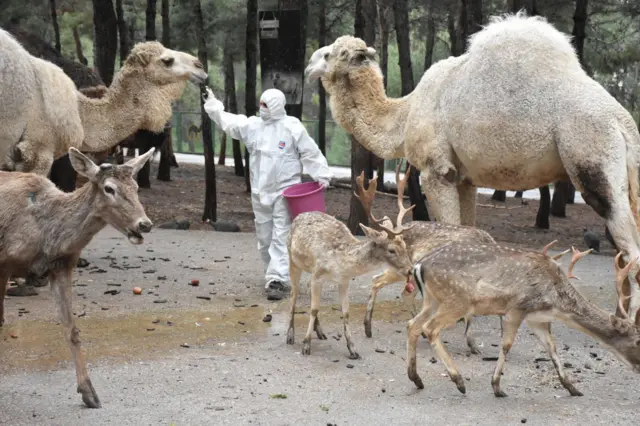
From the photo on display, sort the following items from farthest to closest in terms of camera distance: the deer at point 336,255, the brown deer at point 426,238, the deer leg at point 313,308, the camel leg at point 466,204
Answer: the camel leg at point 466,204 → the brown deer at point 426,238 → the deer leg at point 313,308 → the deer at point 336,255

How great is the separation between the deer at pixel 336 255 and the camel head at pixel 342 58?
252 centimetres

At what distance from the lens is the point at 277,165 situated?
987 centimetres

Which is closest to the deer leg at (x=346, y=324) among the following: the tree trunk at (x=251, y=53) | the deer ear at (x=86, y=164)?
the deer ear at (x=86, y=164)

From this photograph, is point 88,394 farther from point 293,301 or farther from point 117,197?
point 293,301

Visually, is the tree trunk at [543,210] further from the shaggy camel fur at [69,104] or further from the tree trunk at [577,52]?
the shaggy camel fur at [69,104]

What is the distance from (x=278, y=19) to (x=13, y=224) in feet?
23.5

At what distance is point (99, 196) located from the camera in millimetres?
6367

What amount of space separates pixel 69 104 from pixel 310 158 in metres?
2.91

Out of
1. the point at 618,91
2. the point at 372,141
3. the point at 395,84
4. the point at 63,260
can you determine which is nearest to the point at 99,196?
the point at 63,260

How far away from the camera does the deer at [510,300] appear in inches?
251

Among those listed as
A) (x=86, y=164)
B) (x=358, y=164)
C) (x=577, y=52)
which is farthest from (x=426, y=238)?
(x=577, y=52)

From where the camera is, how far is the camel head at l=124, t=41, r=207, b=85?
11312 mm

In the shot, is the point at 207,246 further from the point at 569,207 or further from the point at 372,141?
the point at 569,207

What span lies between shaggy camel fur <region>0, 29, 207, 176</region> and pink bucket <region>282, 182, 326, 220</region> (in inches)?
99.4
